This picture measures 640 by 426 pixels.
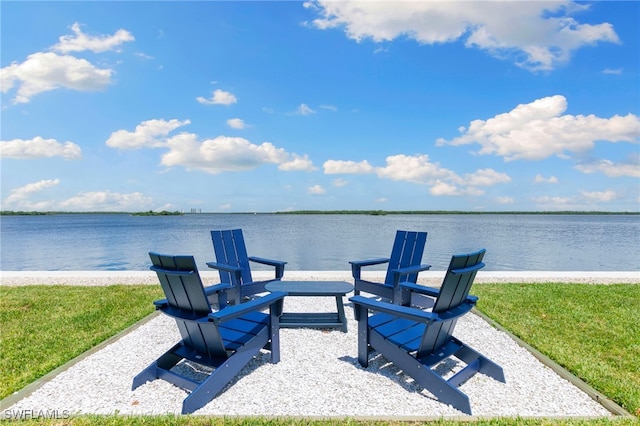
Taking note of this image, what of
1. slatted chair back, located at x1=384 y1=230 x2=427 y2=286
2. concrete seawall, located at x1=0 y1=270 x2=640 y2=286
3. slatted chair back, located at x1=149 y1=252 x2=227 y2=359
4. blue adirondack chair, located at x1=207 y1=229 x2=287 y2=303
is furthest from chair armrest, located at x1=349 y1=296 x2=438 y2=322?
concrete seawall, located at x1=0 y1=270 x2=640 y2=286

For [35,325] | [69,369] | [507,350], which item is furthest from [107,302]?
[507,350]

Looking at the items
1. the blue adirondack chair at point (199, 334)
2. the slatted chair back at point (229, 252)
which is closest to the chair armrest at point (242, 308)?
the blue adirondack chair at point (199, 334)

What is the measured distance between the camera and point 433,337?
10.1ft

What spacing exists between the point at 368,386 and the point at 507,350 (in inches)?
71.6

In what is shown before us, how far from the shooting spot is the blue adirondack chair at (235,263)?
538 cm

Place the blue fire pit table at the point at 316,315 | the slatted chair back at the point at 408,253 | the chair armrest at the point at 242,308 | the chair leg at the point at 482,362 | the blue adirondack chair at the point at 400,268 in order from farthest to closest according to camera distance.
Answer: the slatted chair back at the point at 408,253 < the blue adirondack chair at the point at 400,268 < the blue fire pit table at the point at 316,315 < the chair leg at the point at 482,362 < the chair armrest at the point at 242,308

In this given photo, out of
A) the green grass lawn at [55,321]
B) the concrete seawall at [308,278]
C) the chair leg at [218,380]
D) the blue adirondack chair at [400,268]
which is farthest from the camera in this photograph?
Answer: the concrete seawall at [308,278]

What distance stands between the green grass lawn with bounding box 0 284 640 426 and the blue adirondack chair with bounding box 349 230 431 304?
120 cm

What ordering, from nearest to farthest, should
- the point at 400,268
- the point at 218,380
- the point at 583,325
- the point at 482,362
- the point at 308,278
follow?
1. the point at 218,380
2. the point at 482,362
3. the point at 583,325
4. the point at 400,268
5. the point at 308,278

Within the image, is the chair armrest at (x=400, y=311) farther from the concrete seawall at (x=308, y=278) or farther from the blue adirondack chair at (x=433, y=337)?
the concrete seawall at (x=308, y=278)

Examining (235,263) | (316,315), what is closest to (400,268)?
(316,315)

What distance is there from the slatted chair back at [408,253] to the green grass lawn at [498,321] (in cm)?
119

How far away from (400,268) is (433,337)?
2643 millimetres

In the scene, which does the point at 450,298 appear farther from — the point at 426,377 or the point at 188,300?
the point at 188,300
